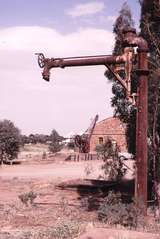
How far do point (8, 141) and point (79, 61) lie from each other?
1397 inches

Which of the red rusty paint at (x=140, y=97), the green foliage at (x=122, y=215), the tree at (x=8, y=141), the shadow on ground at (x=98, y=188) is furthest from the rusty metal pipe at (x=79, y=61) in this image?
the tree at (x=8, y=141)

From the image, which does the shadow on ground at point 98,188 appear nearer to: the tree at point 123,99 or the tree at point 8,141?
the tree at point 123,99

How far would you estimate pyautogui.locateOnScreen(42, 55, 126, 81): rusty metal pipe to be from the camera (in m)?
16.2

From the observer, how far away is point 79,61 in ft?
55.0

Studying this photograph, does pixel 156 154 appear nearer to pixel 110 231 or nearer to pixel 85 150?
pixel 110 231

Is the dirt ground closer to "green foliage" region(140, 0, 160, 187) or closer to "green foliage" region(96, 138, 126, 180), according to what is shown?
"green foliage" region(96, 138, 126, 180)

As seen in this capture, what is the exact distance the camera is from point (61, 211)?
18.4 metres

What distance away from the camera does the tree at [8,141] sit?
51.4 m

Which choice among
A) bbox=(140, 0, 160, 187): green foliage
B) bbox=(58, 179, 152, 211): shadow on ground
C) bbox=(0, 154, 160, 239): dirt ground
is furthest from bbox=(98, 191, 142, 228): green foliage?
bbox=(58, 179, 152, 211): shadow on ground

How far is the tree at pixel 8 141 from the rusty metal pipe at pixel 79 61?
34320 millimetres

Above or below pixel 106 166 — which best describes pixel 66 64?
above

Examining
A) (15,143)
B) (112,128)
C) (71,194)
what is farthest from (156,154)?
(112,128)

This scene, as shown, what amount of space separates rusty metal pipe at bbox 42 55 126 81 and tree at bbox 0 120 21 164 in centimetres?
3432

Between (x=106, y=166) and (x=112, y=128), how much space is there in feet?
135
